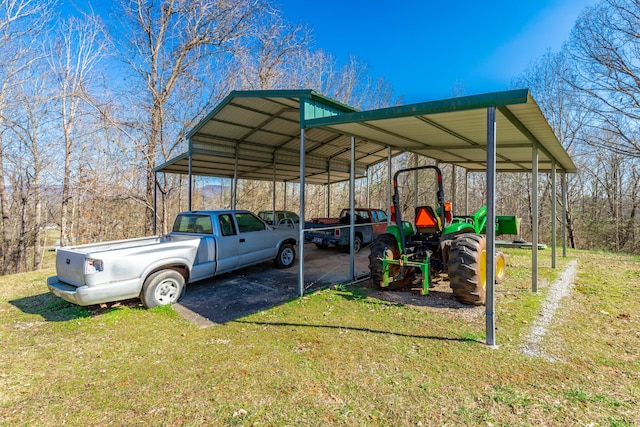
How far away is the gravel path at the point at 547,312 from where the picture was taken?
11.8 feet

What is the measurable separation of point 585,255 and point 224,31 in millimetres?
17476

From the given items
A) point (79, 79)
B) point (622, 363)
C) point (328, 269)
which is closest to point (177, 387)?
point (622, 363)

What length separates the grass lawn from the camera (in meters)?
2.58

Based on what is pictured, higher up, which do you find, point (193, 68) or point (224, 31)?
point (224, 31)

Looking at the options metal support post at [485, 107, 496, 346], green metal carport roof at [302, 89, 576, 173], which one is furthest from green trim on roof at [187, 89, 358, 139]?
metal support post at [485, 107, 496, 346]

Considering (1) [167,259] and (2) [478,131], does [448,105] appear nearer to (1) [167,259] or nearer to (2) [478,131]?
(2) [478,131]

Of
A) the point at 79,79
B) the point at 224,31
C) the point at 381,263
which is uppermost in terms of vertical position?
the point at 224,31

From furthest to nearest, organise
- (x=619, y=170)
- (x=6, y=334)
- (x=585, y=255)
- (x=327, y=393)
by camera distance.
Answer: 1. (x=619, y=170)
2. (x=585, y=255)
3. (x=6, y=334)
4. (x=327, y=393)

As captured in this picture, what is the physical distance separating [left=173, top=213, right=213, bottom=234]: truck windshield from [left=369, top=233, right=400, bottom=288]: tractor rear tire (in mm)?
3338

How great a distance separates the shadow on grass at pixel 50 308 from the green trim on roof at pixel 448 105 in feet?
17.5

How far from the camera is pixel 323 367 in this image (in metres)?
3.30

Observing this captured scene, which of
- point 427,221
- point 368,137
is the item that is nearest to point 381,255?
point 427,221

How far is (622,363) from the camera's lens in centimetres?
329

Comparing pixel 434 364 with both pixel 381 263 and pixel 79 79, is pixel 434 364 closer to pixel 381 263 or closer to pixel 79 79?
pixel 381 263
